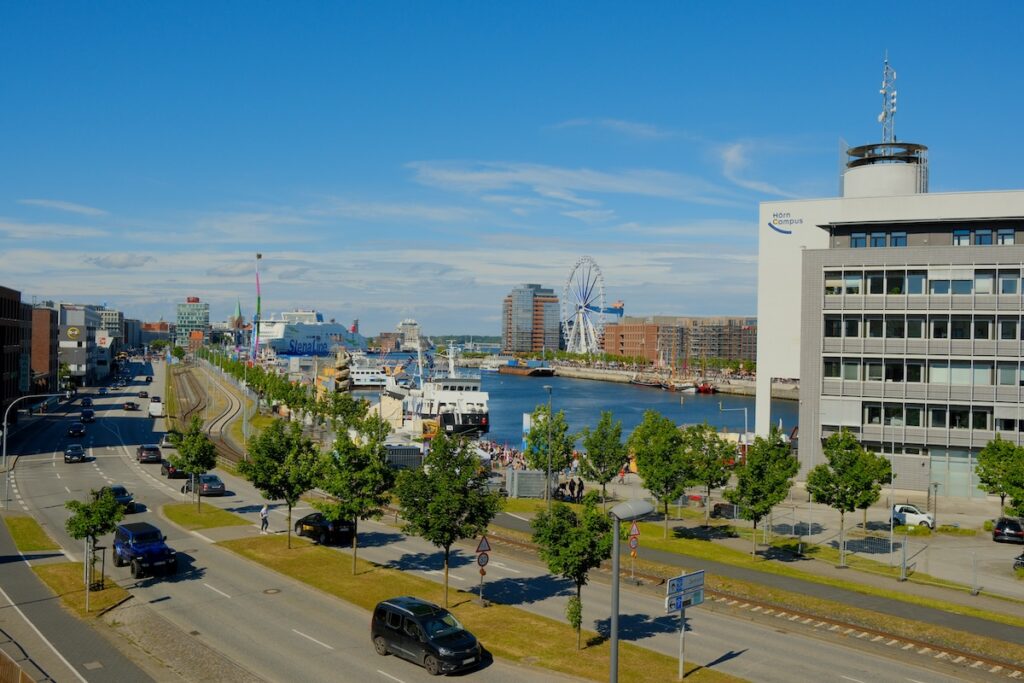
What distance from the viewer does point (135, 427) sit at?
326ft

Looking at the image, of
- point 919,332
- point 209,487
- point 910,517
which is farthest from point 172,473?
point 919,332

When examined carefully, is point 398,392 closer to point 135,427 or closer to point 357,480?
point 135,427

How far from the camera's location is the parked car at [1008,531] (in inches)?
1832

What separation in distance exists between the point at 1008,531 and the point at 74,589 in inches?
1829

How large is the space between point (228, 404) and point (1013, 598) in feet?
385

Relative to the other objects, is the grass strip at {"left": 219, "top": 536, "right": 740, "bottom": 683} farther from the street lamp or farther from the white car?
the white car

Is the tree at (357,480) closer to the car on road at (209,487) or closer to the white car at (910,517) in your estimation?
the car on road at (209,487)

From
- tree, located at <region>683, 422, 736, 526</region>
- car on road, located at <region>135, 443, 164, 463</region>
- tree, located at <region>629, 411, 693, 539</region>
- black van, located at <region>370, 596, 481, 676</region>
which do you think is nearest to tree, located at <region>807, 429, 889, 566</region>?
tree, located at <region>683, 422, 736, 526</region>

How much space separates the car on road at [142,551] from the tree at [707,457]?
25678 millimetres

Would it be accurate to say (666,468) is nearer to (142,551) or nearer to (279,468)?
(279,468)

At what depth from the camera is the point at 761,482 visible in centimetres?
3978

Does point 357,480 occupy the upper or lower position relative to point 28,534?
upper

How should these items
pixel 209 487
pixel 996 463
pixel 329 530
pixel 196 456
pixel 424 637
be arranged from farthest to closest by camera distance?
pixel 209 487
pixel 196 456
pixel 996 463
pixel 329 530
pixel 424 637

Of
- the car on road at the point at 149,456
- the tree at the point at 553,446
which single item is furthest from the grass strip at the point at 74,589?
the car on road at the point at 149,456
